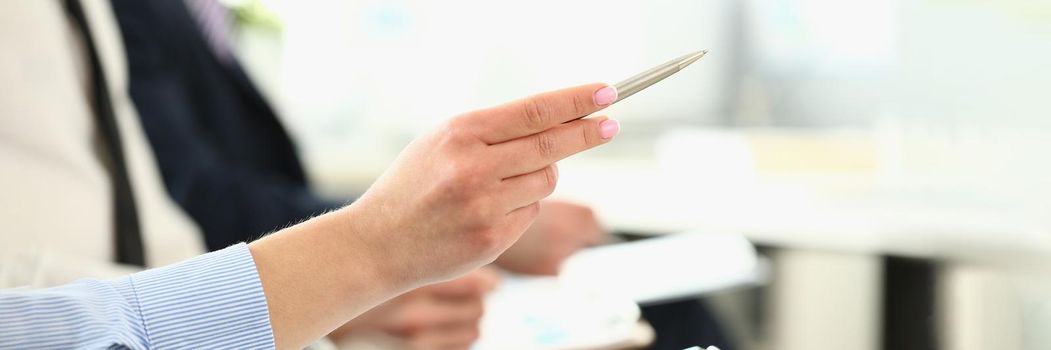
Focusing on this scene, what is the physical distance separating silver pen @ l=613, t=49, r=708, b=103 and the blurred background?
12.1 inches

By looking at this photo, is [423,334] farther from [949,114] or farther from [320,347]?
[949,114]

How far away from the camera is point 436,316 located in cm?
65

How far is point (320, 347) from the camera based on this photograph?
61 centimetres

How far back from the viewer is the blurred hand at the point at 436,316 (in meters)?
0.64

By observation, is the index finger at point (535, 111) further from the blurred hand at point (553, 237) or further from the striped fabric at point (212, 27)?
the striped fabric at point (212, 27)

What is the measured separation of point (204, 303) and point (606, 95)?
18cm

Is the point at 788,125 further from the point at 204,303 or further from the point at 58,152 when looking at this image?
the point at 204,303

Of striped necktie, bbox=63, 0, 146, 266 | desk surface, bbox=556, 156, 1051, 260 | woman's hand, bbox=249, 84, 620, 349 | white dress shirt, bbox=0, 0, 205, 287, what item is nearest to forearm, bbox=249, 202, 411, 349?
woman's hand, bbox=249, 84, 620, 349

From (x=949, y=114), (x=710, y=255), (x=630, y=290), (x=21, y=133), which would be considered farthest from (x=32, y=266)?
(x=949, y=114)

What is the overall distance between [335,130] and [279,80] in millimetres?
136

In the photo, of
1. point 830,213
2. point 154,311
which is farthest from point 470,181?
point 830,213

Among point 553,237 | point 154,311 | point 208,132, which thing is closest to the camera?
point 154,311

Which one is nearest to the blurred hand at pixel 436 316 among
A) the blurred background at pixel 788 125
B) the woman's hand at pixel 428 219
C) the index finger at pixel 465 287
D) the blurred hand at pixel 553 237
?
the index finger at pixel 465 287

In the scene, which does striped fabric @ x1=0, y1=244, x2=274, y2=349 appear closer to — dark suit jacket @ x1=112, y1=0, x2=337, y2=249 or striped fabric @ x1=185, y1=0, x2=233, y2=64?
dark suit jacket @ x1=112, y1=0, x2=337, y2=249
